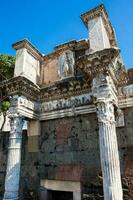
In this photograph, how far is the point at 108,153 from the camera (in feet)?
13.9

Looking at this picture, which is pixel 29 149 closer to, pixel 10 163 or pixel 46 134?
pixel 46 134

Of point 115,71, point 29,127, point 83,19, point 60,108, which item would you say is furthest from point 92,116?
point 83,19

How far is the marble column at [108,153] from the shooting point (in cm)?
399

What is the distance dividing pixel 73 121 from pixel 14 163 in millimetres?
2252

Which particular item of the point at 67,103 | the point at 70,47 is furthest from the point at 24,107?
the point at 70,47

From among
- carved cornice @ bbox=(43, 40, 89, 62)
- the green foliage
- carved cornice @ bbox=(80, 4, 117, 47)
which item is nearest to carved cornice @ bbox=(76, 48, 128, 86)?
carved cornice @ bbox=(80, 4, 117, 47)

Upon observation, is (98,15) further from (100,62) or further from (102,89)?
(102,89)

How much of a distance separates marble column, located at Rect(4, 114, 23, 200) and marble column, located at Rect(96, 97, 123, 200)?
8.61 ft

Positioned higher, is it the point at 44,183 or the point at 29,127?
the point at 29,127

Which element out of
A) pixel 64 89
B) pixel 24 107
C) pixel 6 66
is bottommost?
pixel 24 107

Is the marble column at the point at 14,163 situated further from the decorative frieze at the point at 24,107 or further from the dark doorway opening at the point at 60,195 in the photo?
the dark doorway opening at the point at 60,195

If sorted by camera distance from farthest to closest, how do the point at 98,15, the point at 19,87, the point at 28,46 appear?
the point at 28,46 < the point at 19,87 < the point at 98,15

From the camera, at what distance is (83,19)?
5930mm

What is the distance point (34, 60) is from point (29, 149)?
11.3 ft
